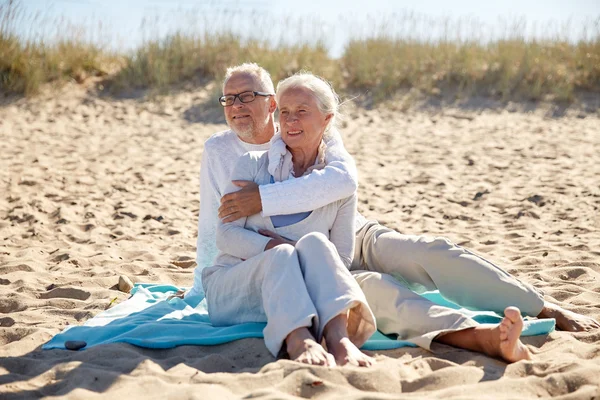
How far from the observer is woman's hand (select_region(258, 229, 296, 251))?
3541 mm

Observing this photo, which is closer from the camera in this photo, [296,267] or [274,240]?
[296,267]

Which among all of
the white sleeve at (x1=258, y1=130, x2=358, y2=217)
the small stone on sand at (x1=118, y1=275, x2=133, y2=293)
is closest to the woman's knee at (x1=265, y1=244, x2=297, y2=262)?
the white sleeve at (x1=258, y1=130, x2=358, y2=217)

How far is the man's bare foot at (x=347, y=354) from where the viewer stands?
10.0 ft

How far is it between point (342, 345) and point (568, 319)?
4.32 ft

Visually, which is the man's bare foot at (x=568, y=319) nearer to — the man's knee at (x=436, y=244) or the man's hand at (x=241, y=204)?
the man's knee at (x=436, y=244)

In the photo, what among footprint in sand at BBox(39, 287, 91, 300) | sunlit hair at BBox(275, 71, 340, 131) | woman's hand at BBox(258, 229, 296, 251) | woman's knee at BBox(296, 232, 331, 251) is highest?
sunlit hair at BBox(275, 71, 340, 131)

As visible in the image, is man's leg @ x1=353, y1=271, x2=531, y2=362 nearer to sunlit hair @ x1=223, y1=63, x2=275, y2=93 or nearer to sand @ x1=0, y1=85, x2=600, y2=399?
sand @ x1=0, y1=85, x2=600, y2=399

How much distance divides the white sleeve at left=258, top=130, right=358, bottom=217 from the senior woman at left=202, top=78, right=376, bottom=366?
0.11 m

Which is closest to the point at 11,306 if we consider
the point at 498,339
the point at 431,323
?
the point at 431,323

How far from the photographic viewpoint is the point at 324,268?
328cm

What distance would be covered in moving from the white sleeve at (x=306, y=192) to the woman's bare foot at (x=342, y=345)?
62 cm

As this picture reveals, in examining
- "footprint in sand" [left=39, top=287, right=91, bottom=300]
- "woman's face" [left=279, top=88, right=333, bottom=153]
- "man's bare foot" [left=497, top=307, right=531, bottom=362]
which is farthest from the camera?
"footprint in sand" [left=39, top=287, right=91, bottom=300]

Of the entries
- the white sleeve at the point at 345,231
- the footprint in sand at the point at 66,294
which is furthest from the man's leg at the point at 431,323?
the footprint in sand at the point at 66,294

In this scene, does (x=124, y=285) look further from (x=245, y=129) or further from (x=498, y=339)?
(x=498, y=339)
